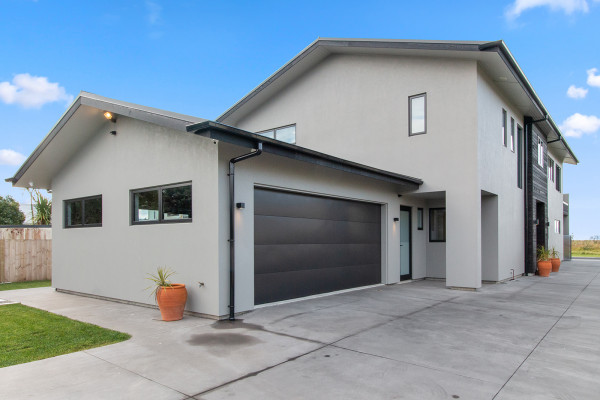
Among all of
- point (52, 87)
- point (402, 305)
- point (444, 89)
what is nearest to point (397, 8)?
Answer: point (444, 89)

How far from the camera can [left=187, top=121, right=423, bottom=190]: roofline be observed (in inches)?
215

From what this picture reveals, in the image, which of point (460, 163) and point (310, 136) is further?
point (310, 136)

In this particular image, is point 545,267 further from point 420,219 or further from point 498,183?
point 420,219

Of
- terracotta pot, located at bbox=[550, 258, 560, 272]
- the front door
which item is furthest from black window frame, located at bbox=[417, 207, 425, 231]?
terracotta pot, located at bbox=[550, 258, 560, 272]

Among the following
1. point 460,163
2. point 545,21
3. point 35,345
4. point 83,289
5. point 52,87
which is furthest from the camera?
point 52,87

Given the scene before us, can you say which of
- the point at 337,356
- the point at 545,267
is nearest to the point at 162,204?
the point at 337,356

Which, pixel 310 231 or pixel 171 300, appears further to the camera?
pixel 310 231

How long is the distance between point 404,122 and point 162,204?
7072 millimetres

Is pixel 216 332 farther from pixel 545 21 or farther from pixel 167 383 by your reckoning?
pixel 545 21

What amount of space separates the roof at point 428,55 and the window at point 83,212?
6678 millimetres

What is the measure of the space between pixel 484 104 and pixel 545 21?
10774 mm

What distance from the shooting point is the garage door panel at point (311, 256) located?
7398mm

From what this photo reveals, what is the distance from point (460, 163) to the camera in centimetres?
1008

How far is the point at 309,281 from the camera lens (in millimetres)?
8352
